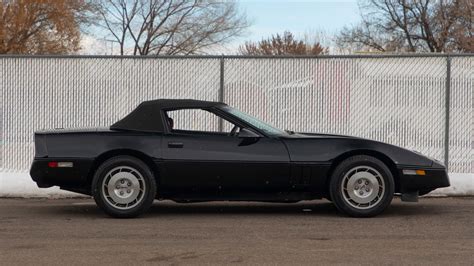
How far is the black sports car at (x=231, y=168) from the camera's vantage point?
7.23 m

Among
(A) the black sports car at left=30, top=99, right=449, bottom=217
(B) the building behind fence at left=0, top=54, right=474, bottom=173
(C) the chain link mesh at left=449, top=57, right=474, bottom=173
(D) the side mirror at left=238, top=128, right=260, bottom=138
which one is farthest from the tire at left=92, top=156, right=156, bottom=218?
(C) the chain link mesh at left=449, top=57, right=474, bottom=173

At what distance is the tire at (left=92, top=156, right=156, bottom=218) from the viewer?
720cm

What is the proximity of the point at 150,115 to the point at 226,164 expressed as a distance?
1096 mm

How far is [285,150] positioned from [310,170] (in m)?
0.36

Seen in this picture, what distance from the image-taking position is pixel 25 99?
10.8 m

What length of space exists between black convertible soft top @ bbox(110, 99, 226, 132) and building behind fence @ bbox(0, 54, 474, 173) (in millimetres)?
2942

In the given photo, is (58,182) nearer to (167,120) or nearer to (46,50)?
(167,120)

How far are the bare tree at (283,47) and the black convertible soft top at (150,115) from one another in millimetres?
37718

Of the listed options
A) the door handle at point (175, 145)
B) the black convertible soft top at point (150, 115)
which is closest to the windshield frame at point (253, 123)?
the black convertible soft top at point (150, 115)

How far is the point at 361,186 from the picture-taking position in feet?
23.9

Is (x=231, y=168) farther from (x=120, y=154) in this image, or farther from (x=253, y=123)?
(x=120, y=154)

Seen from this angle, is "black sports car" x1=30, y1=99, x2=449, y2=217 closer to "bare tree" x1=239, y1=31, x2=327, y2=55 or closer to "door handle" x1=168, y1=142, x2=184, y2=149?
"door handle" x1=168, y1=142, x2=184, y2=149

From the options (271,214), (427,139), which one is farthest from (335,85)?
(271,214)

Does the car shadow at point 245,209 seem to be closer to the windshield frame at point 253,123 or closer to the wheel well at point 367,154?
the wheel well at point 367,154
